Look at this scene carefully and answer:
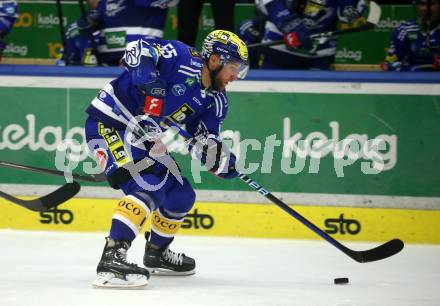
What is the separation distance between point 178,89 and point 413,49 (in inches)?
98.4

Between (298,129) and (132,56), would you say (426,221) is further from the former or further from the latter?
(132,56)

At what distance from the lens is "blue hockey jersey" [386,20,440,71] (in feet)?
22.6

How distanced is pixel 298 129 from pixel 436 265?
129 cm

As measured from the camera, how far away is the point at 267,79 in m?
6.46

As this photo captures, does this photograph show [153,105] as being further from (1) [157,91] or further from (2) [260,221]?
(2) [260,221]

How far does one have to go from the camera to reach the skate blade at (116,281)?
4688 mm

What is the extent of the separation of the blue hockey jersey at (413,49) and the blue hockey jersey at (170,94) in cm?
218

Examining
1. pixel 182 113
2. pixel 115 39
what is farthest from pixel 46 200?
pixel 115 39

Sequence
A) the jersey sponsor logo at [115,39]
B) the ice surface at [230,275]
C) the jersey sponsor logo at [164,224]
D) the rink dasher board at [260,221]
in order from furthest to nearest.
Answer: the jersey sponsor logo at [115,39] → the rink dasher board at [260,221] → the jersey sponsor logo at [164,224] → the ice surface at [230,275]

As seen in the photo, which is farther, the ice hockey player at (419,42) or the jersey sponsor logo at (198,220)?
the ice hockey player at (419,42)

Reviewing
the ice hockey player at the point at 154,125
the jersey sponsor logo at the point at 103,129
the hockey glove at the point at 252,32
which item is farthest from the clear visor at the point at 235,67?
the hockey glove at the point at 252,32

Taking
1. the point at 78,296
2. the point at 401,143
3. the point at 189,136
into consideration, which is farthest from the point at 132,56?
the point at 401,143

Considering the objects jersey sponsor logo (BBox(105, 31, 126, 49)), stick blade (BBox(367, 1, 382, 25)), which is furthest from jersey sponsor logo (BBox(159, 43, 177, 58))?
stick blade (BBox(367, 1, 382, 25))

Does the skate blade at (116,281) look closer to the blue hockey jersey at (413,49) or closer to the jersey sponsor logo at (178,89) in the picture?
the jersey sponsor logo at (178,89)
